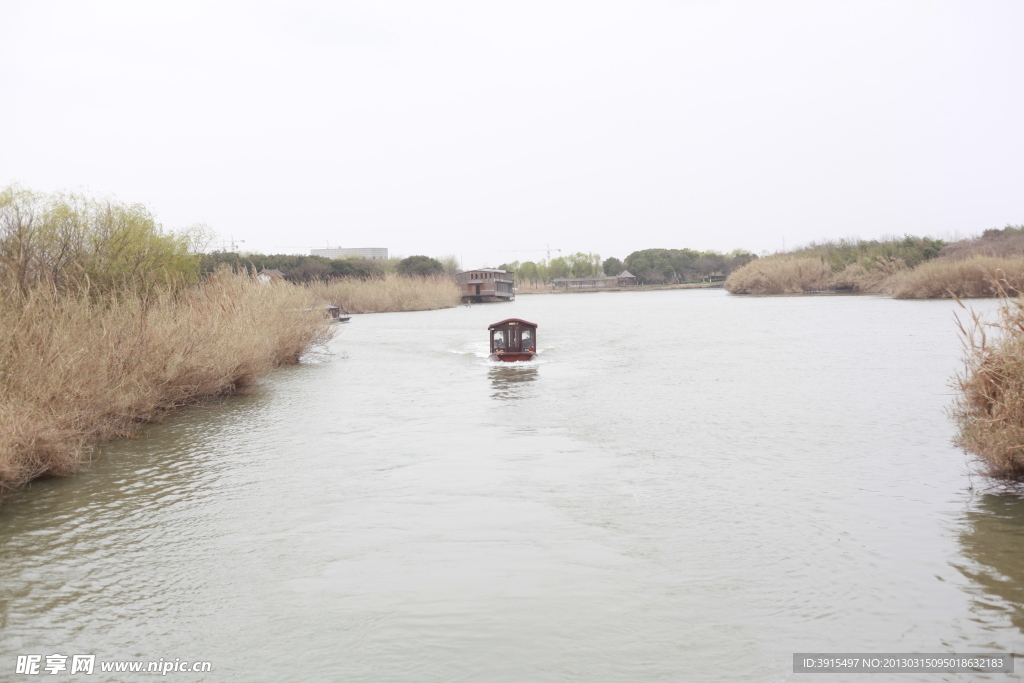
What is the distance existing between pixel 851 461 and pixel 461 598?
29.5ft

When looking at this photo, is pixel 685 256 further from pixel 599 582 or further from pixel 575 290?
pixel 599 582

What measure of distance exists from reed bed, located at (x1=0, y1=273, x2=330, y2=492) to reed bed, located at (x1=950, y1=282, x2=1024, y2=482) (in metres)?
14.1

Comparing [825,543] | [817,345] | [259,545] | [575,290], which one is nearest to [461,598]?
[259,545]

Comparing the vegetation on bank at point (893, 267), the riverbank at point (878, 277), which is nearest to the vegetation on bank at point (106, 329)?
the riverbank at point (878, 277)

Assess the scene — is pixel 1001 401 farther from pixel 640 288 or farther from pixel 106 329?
pixel 640 288

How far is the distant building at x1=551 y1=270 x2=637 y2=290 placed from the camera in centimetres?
18525

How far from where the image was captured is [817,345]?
37.4m

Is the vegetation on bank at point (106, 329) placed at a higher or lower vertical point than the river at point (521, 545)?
higher

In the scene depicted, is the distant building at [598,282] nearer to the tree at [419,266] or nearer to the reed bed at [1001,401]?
the tree at [419,266]

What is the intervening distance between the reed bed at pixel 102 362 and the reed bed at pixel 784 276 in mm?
84223

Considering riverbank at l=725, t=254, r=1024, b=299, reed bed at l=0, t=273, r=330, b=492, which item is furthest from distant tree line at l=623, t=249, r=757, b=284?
reed bed at l=0, t=273, r=330, b=492

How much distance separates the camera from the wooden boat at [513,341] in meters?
33.3

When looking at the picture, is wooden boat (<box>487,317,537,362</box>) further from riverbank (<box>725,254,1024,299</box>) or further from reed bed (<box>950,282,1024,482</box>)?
riverbank (<box>725,254,1024,299</box>)

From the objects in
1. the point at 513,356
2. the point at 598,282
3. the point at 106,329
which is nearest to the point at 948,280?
the point at 513,356
